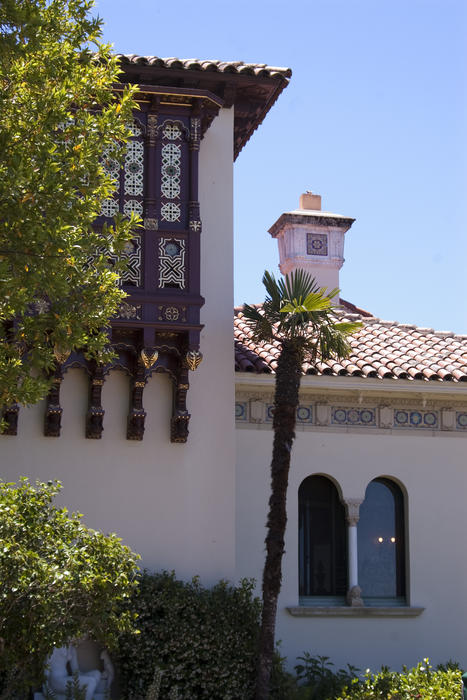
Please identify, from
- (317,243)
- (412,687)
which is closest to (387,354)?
(317,243)

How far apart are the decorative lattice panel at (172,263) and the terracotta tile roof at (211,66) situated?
247 centimetres

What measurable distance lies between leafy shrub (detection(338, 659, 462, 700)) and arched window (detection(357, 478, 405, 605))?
3.28 m

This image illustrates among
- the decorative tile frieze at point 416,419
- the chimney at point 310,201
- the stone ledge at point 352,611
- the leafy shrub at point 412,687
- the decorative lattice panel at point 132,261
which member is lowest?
the leafy shrub at point 412,687

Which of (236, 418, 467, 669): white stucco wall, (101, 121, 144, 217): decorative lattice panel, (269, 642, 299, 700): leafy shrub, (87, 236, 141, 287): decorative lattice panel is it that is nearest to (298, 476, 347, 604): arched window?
(236, 418, 467, 669): white stucco wall

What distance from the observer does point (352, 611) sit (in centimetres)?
1569

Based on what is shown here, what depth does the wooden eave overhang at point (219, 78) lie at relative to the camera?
14.7 meters

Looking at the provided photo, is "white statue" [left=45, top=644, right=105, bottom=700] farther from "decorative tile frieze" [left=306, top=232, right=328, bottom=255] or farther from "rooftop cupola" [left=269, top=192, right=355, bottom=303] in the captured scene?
"decorative tile frieze" [left=306, top=232, right=328, bottom=255]

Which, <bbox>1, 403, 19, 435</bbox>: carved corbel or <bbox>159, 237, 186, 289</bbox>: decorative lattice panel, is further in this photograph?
<bbox>159, 237, 186, 289</bbox>: decorative lattice panel

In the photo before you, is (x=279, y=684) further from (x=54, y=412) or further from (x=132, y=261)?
(x=132, y=261)

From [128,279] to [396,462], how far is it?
5269mm

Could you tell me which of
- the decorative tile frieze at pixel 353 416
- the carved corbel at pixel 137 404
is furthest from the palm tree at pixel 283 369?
the decorative tile frieze at pixel 353 416

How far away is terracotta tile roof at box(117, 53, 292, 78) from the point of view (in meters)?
14.7

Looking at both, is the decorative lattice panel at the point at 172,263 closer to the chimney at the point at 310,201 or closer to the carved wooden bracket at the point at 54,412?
the carved wooden bracket at the point at 54,412

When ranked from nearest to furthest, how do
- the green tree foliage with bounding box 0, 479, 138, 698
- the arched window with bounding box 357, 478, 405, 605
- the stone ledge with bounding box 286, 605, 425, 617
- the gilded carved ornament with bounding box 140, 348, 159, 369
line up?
1. the green tree foliage with bounding box 0, 479, 138, 698
2. the gilded carved ornament with bounding box 140, 348, 159, 369
3. the stone ledge with bounding box 286, 605, 425, 617
4. the arched window with bounding box 357, 478, 405, 605
